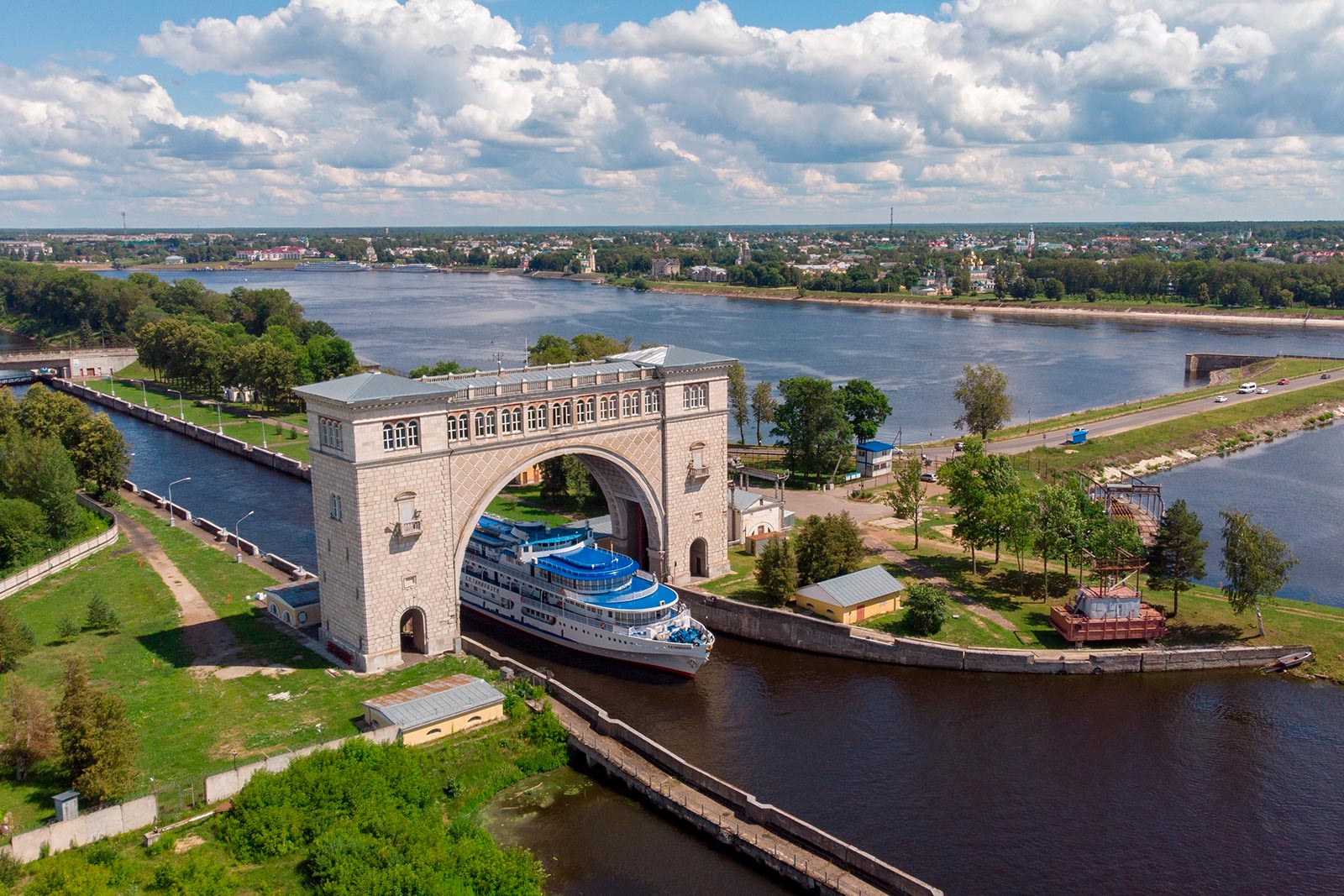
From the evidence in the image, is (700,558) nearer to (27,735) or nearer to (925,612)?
(925,612)

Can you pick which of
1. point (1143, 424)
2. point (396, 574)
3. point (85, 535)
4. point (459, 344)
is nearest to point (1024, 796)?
point (396, 574)

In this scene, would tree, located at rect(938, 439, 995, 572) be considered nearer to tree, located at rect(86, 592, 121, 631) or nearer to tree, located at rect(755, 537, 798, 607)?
tree, located at rect(755, 537, 798, 607)

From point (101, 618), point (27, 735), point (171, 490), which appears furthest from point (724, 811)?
point (171, 490)

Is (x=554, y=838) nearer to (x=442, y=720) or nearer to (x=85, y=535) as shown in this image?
(x=442, y=720)

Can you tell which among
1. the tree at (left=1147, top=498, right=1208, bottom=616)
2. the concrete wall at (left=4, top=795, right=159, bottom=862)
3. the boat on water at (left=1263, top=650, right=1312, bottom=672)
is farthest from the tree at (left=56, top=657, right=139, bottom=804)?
the boat on water at (left=1263, top=650, right=1312, bottom=672)

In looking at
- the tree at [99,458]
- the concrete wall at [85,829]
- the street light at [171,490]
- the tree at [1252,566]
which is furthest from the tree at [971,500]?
the tree at [99,458]

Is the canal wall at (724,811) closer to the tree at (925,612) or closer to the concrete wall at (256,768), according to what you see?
A: the concrete wall at (256,768)
